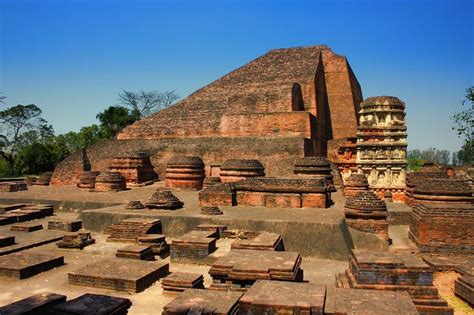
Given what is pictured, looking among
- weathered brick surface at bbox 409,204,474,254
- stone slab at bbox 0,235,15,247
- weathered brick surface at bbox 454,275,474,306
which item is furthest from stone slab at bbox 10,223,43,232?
weathered brick surface at bbox 454,275,474,306

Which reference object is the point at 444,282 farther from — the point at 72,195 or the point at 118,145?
the point at 118,145

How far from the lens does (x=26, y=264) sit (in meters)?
6.38

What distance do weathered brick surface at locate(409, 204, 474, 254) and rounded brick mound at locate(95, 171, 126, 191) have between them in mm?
9562

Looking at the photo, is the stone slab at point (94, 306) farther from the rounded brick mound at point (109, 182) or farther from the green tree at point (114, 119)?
the green tree at point (114, 119)

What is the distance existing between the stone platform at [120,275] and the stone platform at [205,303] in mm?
1311

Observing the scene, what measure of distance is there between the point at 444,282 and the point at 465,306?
107 cm

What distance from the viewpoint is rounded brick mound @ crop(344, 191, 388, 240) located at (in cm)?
805

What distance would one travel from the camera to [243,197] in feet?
33.2

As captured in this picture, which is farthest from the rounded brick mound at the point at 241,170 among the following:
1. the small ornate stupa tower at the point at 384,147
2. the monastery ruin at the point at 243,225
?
the small ornate stupa tower at the point at 384,147

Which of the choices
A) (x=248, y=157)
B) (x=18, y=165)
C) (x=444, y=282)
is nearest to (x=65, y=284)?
(x=444, y=282)

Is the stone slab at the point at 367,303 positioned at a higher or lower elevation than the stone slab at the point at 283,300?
lower

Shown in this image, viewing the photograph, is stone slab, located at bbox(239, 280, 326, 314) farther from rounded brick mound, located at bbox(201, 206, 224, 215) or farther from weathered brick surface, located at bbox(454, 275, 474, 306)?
rounded brick mound, located at bbox(201, 206, 224, 215)

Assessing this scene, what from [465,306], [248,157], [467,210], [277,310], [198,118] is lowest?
[465,306]

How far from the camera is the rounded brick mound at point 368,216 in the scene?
8047 mm
